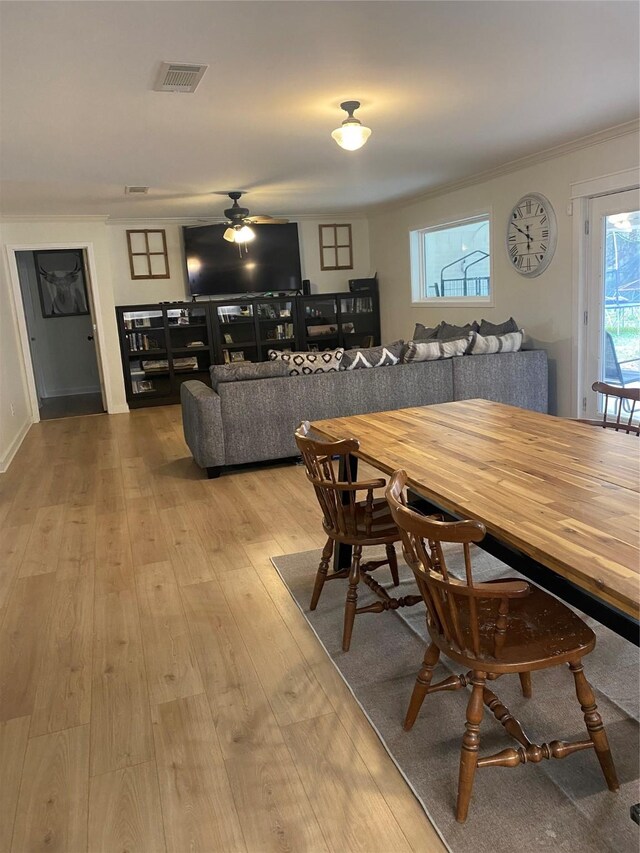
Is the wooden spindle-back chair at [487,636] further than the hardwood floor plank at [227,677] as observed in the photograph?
No

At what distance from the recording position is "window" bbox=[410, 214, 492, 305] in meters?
6.88

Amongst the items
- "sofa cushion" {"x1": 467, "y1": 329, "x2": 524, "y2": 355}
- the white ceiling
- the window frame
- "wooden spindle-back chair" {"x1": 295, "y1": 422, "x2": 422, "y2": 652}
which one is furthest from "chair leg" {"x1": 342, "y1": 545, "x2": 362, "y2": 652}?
the window frame

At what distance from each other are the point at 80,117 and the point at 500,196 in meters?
4.11

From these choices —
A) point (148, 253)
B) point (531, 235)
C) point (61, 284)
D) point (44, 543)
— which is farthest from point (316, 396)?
point (61, 284)

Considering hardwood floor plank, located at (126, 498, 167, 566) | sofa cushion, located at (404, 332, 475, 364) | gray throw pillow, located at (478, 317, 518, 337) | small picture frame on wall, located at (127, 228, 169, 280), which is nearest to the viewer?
hardwood floor plank, located at (126, 498, 167, 566)

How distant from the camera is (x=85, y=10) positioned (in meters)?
2.33

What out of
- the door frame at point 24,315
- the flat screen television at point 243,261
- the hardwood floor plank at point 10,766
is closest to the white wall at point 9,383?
the door frame at point 24,315

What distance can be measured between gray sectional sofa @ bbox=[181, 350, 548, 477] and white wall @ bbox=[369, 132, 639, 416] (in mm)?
311

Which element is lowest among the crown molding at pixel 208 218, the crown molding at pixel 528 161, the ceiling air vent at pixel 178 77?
the ceiling air vent at pixel 178 77

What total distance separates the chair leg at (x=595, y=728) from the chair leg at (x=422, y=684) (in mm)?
394

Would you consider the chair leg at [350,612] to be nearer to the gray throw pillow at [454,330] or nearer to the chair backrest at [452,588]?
the chair backrest at [452,588]

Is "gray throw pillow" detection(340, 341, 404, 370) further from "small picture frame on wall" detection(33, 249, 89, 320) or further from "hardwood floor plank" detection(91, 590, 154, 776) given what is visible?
"small picture frame on wall" detection(33, 249, 89, 320)

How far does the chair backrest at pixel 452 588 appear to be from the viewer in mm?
1525

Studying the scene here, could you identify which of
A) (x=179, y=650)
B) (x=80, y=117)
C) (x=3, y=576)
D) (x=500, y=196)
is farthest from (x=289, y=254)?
(x=179, y=650)
